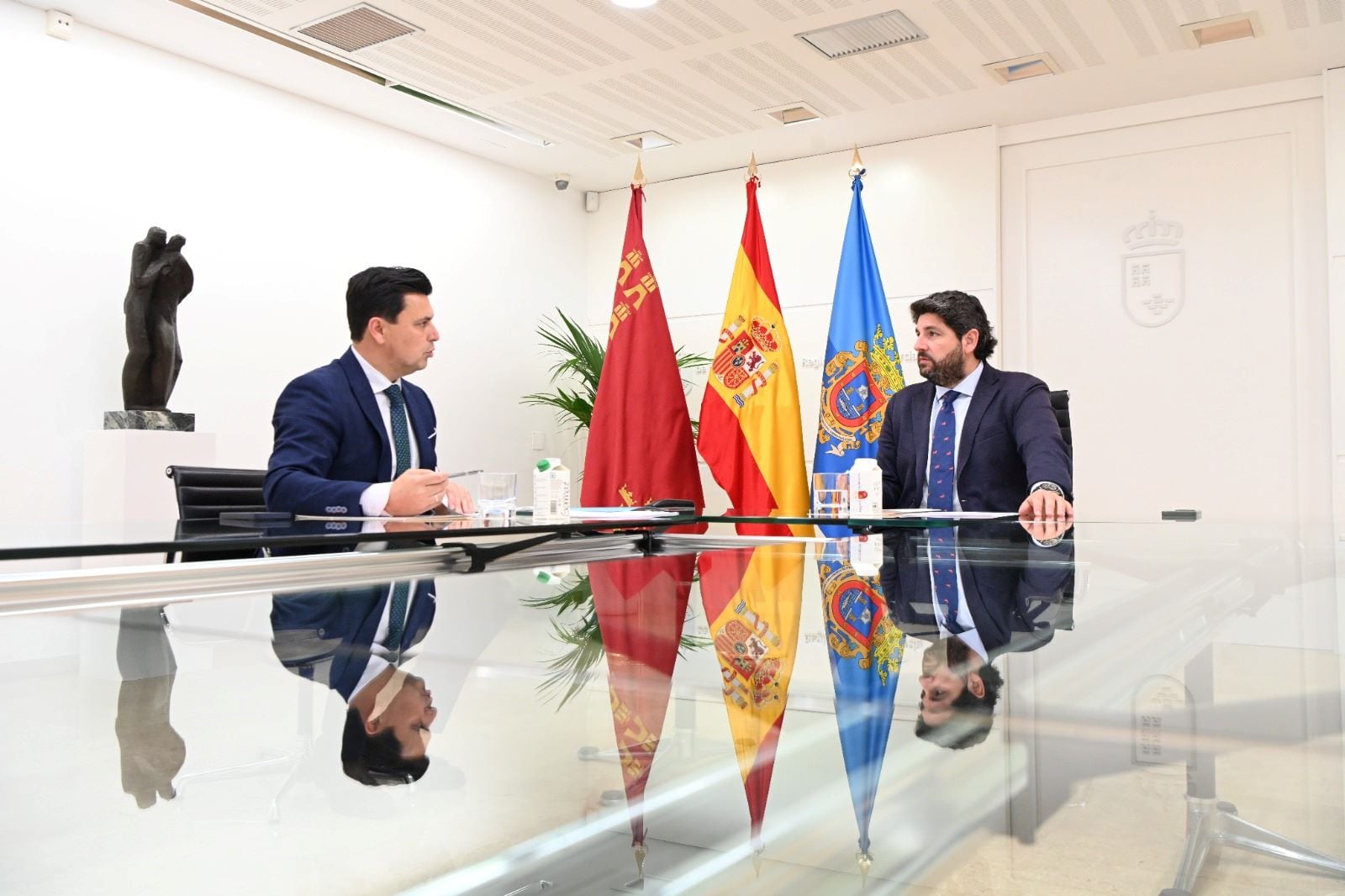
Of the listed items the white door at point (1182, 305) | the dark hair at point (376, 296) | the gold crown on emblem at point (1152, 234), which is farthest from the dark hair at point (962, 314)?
the gold crown on emblem at point (1152, 234)

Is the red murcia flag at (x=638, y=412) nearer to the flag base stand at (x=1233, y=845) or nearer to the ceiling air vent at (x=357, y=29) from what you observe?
the ceiling air vent at (x=357, y=29)

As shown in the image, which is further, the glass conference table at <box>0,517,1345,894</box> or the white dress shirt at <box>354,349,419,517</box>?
the white dress shirt at <box>354,349,419,517</box>

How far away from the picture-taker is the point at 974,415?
3270 millimetres

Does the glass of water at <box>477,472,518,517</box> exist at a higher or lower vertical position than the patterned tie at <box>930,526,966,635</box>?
higher

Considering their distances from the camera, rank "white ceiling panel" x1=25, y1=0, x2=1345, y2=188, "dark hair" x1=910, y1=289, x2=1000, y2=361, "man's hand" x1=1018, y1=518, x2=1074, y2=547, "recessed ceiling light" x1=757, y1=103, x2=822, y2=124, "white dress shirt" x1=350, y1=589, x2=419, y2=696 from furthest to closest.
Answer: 1. "recessed ceiling light" x1=757, y1=103, x2=822, y2=124
2. "white ceiling panel" x1=25, y1=0, x2=1345, y2=188
3. "dark hair" x1=910, y1=289, x2=1000, y2=361
4. "man's hand" x1=1018, y1=518, x2=1074, y2=547
5. "white dress shirt" x1=350, y1=589, x2=419, y2=696

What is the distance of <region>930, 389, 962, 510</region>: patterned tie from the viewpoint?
128 inches

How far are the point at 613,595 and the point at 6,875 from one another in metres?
0.76

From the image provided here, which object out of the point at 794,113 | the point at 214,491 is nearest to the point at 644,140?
the point at 794,113

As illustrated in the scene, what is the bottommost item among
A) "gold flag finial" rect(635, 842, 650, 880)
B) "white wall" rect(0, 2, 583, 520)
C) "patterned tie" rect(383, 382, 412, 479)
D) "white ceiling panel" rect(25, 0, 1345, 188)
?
"gold flag finial" rect(635, 842, 650, 880)

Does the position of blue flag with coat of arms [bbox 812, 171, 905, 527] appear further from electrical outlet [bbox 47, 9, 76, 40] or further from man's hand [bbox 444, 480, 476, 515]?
electrical outlet [bbox 47, 9, 76, 40]

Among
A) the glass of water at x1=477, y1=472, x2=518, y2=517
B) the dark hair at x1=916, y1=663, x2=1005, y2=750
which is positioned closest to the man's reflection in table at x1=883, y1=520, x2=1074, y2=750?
the dark hair at x1=916, y1=663, x2=1005, y2=750

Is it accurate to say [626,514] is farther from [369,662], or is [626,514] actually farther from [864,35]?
[864,35]

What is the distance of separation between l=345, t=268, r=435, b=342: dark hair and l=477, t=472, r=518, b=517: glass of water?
1053 mm

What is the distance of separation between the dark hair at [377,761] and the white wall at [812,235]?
5937mm
